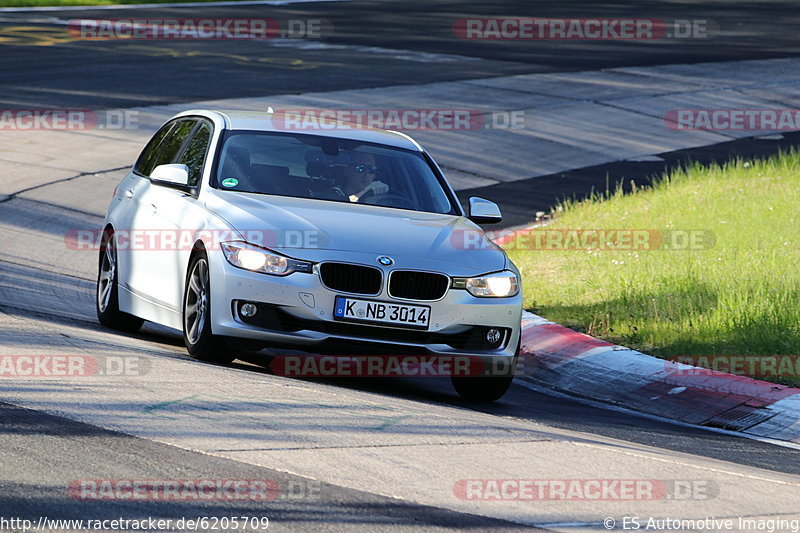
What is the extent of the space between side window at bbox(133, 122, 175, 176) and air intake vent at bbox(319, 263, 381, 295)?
2.84 meters

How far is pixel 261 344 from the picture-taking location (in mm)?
7660

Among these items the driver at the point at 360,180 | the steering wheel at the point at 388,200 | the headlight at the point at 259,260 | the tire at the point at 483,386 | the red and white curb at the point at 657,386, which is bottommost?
the red and white curb at the point at 657,386

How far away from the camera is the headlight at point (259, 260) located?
7520mm

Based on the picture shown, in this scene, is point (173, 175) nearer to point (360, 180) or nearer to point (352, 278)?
point (360, 180)

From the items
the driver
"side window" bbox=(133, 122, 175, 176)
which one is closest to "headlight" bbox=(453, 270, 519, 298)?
the driver

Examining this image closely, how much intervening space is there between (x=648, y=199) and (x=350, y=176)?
7.08 meters

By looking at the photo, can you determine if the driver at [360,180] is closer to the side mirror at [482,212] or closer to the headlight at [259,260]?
the side mirror at [482,212]

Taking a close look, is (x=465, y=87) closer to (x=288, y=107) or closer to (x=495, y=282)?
(x=288, y=107)

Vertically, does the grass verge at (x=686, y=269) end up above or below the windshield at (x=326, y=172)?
below

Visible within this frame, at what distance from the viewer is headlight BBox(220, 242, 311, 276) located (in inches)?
296

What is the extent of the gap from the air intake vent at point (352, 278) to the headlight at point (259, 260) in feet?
0.47

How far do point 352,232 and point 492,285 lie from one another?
0.90 m

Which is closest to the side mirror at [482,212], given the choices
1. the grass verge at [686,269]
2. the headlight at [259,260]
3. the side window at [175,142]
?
the grass verge at [686,269]

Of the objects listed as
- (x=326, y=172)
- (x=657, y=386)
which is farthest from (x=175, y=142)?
(x=657, y=386)
